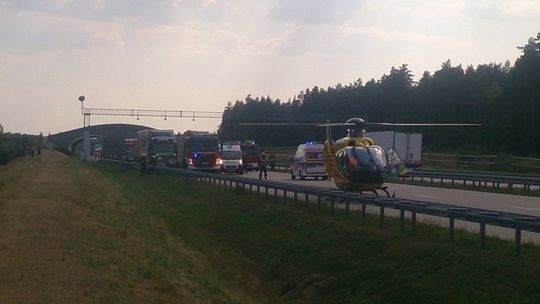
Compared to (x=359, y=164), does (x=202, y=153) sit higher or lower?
higher

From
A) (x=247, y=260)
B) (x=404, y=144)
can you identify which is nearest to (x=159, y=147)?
(x=404, y=144)

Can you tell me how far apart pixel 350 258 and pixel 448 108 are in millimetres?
68541

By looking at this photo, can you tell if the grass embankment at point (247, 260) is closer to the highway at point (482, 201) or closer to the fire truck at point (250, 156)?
the highway at point (482, 201)

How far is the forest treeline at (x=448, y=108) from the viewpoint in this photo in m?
73.2

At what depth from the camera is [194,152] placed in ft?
216

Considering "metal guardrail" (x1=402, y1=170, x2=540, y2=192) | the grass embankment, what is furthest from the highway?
the grass embankment

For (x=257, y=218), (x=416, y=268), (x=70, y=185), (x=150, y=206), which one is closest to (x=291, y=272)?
(x=416, y=268)

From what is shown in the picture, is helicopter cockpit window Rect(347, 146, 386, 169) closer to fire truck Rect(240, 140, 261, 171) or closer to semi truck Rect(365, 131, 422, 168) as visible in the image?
semi truck Rect(365, 131, 422, 168)

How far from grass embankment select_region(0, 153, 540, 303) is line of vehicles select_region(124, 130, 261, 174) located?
113 ft

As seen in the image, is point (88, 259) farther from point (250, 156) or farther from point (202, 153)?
point (250, 156)

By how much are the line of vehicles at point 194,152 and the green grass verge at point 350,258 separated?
111ft

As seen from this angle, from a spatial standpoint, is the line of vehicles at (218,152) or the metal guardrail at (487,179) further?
the line of vehicles at (218,152)

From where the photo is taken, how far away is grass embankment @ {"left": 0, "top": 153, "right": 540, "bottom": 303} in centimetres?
1392

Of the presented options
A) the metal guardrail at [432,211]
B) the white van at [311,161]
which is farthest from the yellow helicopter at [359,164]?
the white van at [311,161]
